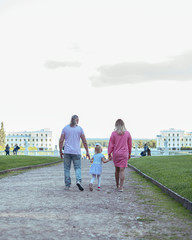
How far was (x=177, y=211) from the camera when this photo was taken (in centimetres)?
744

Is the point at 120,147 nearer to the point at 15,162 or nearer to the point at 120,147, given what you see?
the point at 120,147

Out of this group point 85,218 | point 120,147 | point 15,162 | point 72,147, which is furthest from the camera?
→ point 15,162

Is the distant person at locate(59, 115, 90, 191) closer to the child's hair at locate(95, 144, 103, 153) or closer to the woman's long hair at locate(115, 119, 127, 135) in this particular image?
the child's hair at locate(95, 144, 103, 153)

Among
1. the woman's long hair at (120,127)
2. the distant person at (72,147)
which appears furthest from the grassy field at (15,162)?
the woman's long hair at (120,127)

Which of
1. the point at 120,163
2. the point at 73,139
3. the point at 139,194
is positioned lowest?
the point at 139,194

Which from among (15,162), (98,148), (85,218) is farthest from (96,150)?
(15,162)

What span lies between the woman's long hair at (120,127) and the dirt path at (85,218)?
2041 millimetres

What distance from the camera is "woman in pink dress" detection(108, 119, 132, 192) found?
425 inches

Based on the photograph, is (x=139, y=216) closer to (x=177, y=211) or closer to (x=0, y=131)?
(x=177, y=211)

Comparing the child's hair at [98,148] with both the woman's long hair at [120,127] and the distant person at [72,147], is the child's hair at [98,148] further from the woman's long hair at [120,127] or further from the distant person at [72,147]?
the woman's long hair at [120,127]

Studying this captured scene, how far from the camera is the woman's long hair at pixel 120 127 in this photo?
10885mm

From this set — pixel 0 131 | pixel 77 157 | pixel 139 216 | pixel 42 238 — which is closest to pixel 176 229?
pixel 139 216

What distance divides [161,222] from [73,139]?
4898mm

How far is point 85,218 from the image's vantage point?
6.41 metres
